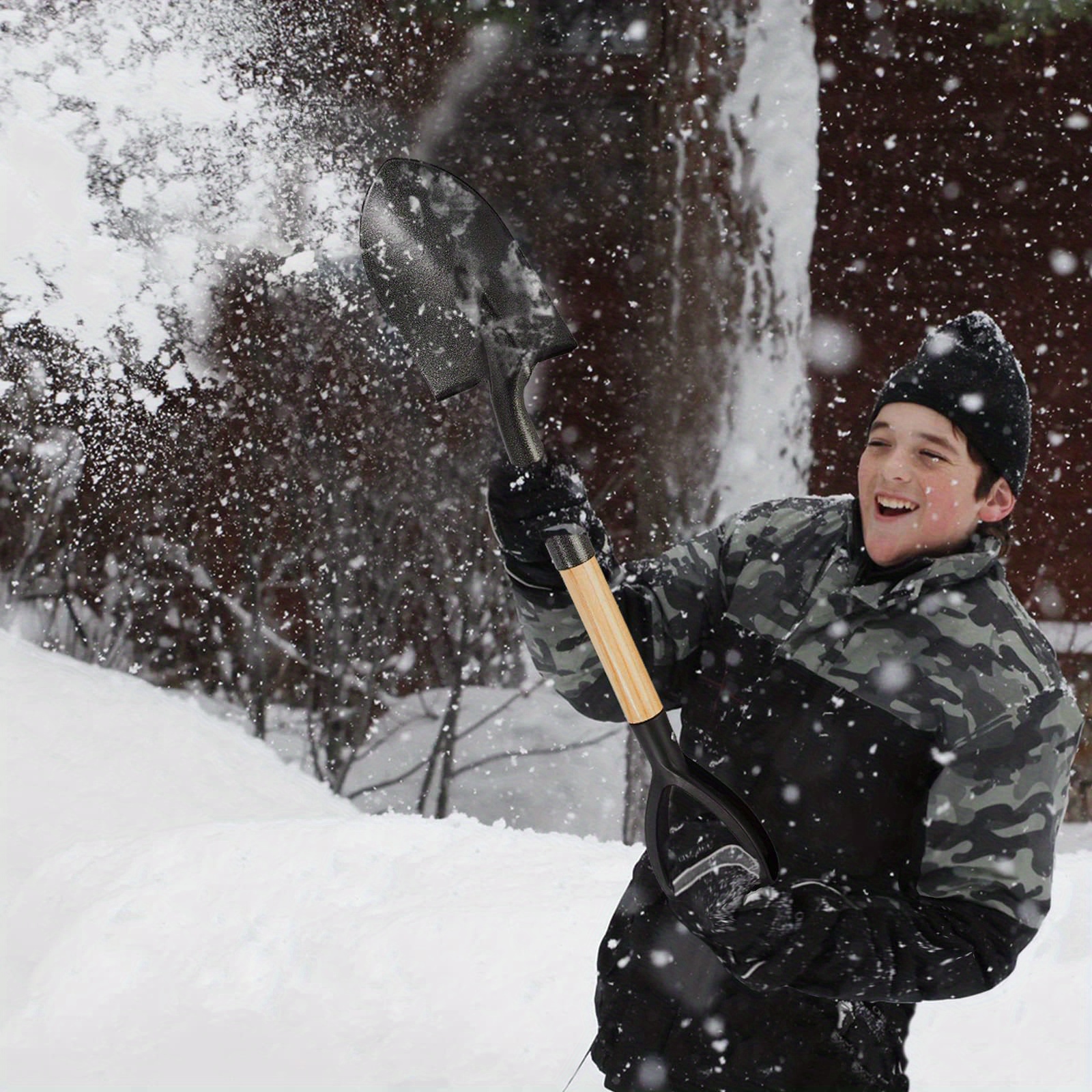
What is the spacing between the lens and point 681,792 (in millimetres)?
1568

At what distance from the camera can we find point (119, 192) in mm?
6145

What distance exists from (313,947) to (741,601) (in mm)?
1771

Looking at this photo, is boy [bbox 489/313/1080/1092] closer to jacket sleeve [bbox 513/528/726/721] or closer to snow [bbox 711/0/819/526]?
jacket sleeve [bbox 513/528/726/721]

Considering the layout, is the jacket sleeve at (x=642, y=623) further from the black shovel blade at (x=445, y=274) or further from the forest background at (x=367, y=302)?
the forest background at (x=367, y=302)

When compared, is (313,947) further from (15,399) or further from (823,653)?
(15,399)

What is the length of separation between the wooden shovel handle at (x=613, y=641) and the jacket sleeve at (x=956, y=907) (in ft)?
0.92

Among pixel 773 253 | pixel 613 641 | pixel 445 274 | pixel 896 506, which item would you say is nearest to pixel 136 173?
pixel 773 253

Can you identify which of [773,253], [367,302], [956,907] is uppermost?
[367,302]

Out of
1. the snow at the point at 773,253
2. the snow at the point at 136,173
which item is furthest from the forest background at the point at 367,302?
the snow at the point at 773,253

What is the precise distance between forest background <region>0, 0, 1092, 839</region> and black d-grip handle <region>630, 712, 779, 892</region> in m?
4.38

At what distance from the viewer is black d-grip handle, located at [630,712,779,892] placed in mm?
1448

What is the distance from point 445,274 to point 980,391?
2.69ft

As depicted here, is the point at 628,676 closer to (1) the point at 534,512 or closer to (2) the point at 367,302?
(1) the point at 534,512

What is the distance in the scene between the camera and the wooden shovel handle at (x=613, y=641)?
152 centimetres
